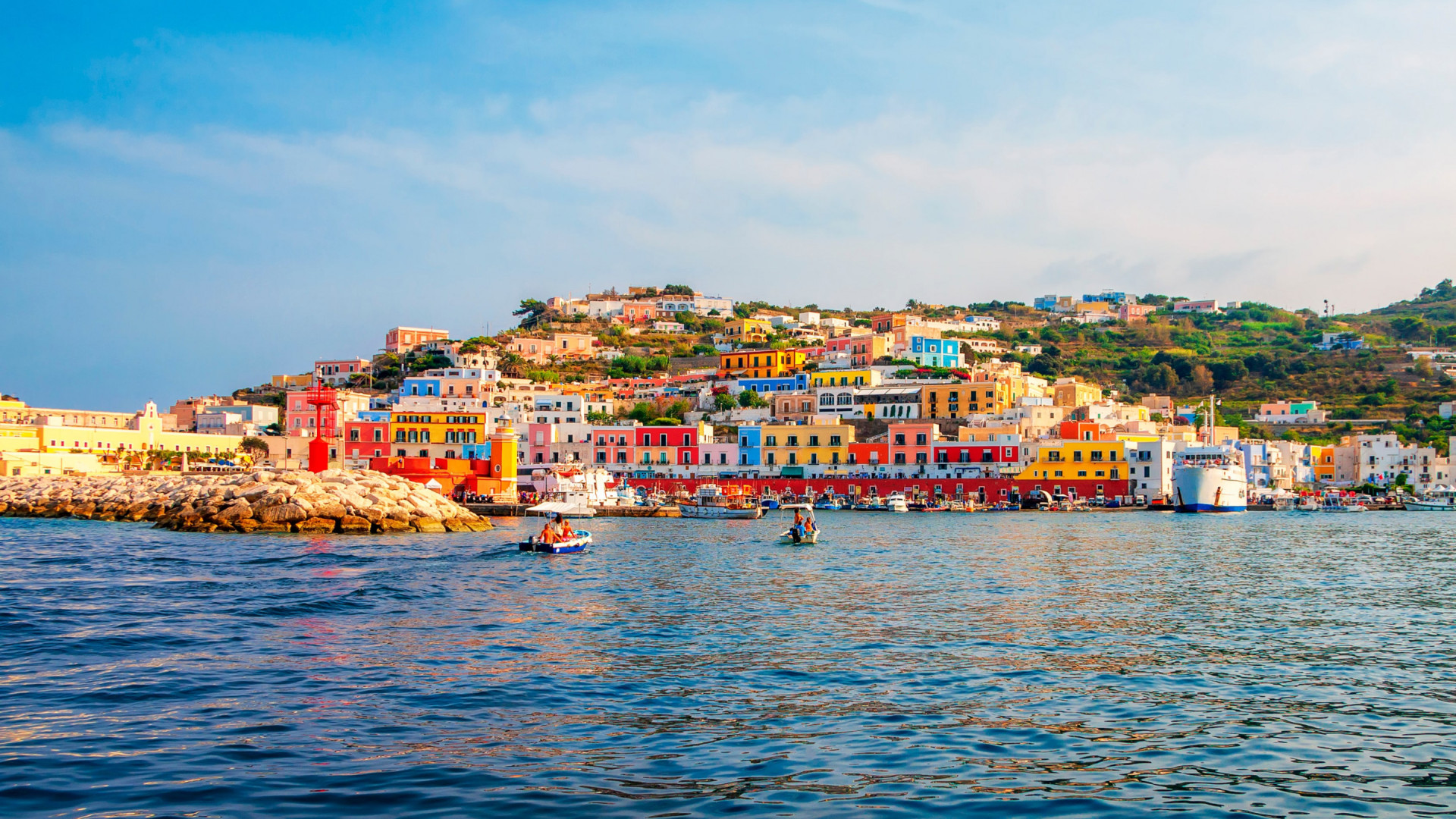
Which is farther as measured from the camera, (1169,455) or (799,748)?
(1169,455)

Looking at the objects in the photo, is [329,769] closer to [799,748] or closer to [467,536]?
Result: [799,748]

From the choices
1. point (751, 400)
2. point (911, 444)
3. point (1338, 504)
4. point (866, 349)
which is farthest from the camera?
point (866, 349)

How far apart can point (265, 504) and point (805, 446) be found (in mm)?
47357

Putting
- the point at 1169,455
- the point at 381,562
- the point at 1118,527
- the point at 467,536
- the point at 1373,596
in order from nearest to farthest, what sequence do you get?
the point at 1373,596 → the point at 381,562 → the point at 467,536 → the point at 1118,527 → the point at 1169,455

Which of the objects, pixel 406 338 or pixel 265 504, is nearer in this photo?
pixel 265 504

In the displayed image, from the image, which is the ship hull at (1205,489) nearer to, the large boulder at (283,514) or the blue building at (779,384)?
the blue building at (779,384)

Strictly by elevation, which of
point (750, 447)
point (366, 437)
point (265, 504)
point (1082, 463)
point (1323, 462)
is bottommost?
point (265, 504)

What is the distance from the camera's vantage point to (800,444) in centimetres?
8344

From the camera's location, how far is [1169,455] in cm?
8081

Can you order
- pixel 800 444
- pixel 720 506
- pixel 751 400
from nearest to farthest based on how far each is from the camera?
1. pixel 720 506
2. pixel 800 444
3. pixel 751 400

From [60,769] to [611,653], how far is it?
24.8ft

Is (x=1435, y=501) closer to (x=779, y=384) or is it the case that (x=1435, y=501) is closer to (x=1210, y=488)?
(x=1210, y=488)

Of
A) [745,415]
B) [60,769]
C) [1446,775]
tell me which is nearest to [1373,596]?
[1446,775]

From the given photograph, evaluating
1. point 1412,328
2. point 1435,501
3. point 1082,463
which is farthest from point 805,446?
point 1412,328
